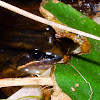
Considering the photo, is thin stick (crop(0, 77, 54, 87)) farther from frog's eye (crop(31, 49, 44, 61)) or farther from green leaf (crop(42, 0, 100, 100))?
frog's eye (crop(31, 49, 44, 61))

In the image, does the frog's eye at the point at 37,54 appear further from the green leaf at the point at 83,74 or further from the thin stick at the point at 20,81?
the thin stick at the point at 20,81

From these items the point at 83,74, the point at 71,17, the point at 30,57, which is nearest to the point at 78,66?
the point at 83,74

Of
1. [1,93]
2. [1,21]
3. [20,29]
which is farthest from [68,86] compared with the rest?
[1,21]

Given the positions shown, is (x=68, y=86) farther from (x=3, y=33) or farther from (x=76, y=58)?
(x=3, y=33)

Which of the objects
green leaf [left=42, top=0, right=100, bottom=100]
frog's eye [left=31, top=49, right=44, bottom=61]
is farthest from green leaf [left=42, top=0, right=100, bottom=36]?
frog's eye [left=31, top=49, right=44, bottom=61]

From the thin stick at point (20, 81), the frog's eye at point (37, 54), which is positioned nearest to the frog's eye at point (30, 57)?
the frog's eye at point (37, 54)

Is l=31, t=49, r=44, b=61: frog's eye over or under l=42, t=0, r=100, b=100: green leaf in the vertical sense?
under

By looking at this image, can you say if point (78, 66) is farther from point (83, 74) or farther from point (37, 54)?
point (37, 54)
